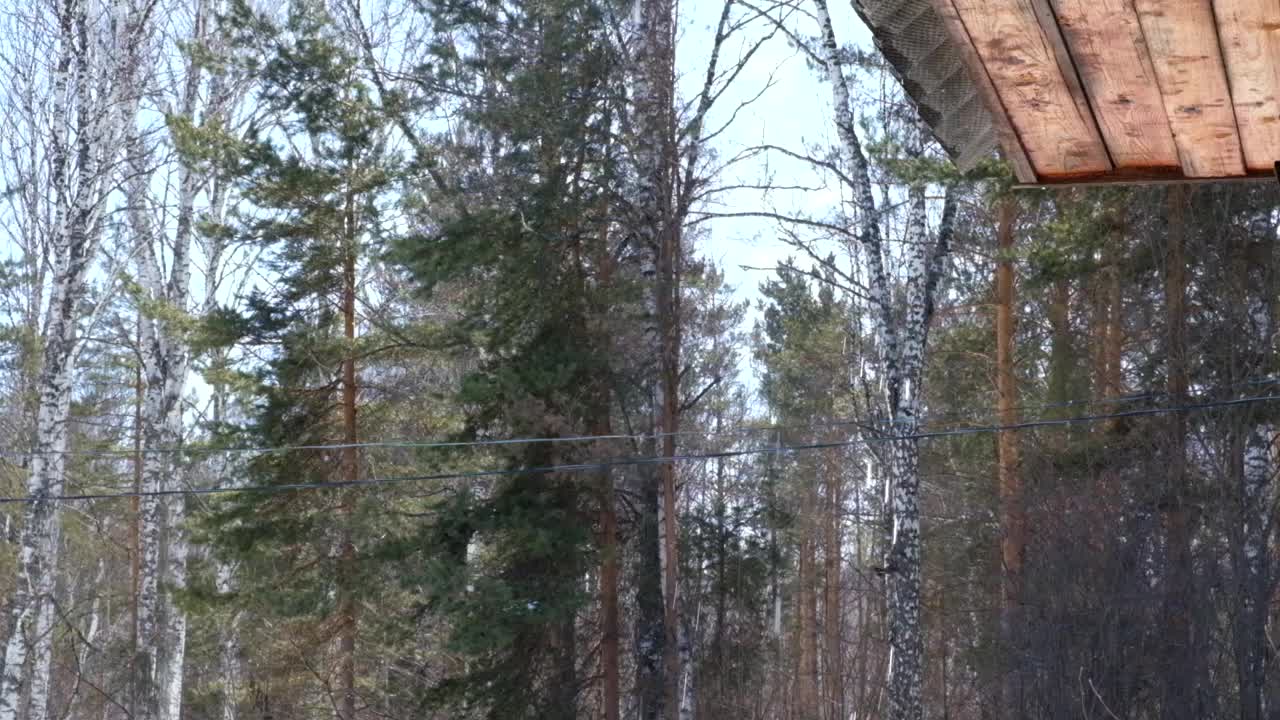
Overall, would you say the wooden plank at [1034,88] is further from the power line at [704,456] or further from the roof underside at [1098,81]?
the power line at [704,456]

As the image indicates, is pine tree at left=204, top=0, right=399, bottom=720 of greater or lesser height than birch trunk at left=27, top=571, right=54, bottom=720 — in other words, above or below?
above

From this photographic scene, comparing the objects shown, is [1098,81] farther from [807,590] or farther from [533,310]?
[807,590]

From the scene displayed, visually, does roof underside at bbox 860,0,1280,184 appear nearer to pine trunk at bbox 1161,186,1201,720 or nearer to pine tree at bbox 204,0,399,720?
pine trunk at bbox 1161,186,1201,720

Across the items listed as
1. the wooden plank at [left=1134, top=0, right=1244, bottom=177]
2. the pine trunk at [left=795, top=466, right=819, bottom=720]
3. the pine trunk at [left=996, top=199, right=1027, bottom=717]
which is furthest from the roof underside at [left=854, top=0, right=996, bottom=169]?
the pine trunk at [left=795, top=466, right=819, bottom=720]

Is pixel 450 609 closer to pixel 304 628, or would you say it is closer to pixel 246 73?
pixel 304 628

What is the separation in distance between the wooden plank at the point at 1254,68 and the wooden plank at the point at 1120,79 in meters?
0.12

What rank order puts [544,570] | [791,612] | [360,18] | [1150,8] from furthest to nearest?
[791,612]
[360,18]
[544,570]
[1150,8]

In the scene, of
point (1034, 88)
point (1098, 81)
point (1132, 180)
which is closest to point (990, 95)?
point (1034, 88)

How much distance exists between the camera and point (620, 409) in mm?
16812

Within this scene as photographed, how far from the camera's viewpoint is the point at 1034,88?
2270 mm

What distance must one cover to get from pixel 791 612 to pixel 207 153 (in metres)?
19.1

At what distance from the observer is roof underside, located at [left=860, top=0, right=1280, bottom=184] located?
79.8 inches

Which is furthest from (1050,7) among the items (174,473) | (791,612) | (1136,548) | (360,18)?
(791,612)

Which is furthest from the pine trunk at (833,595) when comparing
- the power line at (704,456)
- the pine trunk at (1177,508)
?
the pine trunk at (1177,508)
